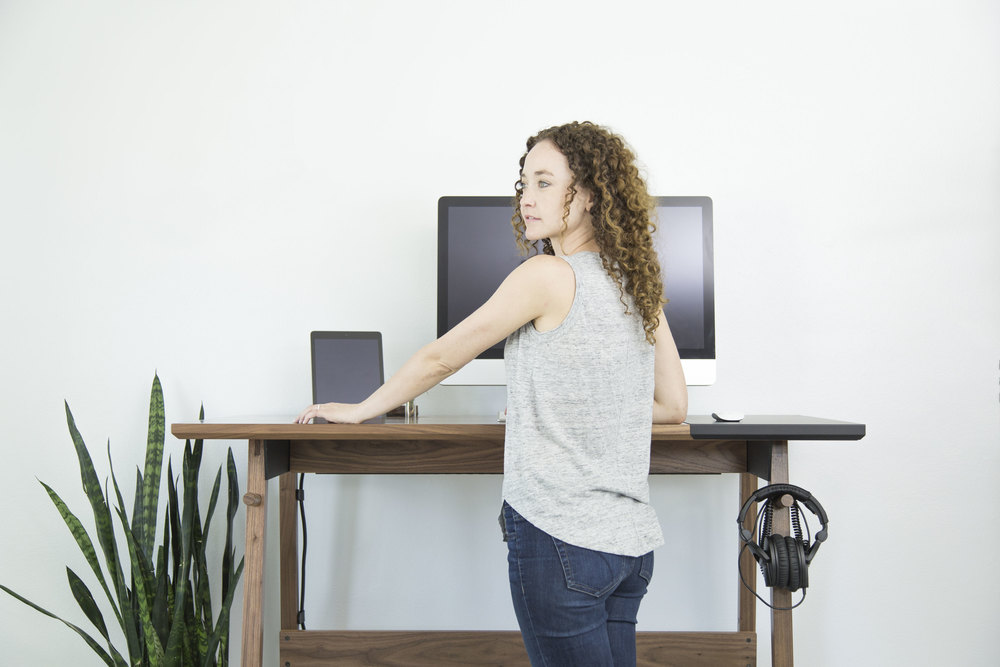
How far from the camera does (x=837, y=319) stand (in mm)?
2223

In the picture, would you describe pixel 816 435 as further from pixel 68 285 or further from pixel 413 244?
pixel 68 285

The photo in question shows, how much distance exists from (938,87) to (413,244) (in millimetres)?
1731

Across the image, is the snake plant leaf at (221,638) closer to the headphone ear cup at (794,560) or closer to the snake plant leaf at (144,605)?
the snake plant leaf at (144,605)

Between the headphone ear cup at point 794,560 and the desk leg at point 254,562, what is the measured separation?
3.80 feet

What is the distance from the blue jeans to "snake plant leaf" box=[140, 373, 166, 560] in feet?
4.41

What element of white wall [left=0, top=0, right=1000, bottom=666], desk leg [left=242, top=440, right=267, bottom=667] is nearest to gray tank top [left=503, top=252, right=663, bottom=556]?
desk leg [left=242, top=440, right=267, bottom=667]

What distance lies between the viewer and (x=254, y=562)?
5.32ft

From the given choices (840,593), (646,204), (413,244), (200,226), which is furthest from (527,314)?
(840,593)

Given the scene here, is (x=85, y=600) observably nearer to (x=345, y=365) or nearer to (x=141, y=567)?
(x=141, y=567)

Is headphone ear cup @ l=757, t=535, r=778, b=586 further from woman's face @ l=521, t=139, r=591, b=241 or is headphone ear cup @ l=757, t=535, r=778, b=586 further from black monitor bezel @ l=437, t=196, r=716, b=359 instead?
woman's face @ l=521, t=139, r=591, b=241

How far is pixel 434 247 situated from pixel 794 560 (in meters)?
1.34

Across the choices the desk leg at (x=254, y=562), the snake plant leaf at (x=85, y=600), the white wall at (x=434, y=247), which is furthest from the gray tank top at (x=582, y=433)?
the snake plant leaf at (x=85, y=600)

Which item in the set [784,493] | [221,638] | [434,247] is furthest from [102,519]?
[784,493]

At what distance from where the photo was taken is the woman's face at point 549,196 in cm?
119
